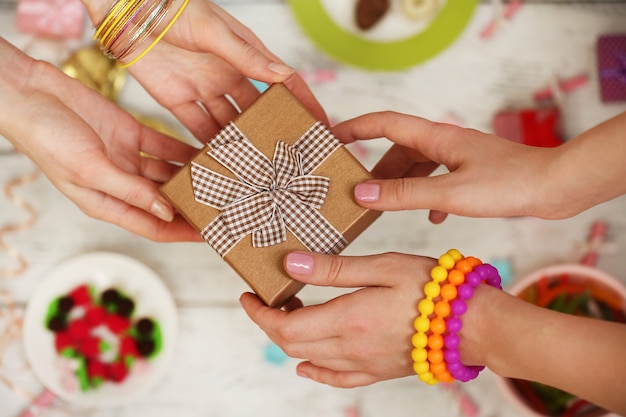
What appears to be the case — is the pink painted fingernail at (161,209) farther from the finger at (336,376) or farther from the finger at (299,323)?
the finger at (336,376)

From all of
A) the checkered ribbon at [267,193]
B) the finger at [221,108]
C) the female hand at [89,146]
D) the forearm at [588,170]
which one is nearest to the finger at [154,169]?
the female hand at [89,146]

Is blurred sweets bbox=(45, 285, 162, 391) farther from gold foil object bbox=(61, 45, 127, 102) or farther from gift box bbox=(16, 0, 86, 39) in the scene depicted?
gift box bbox=(16, 0, 86, 39)

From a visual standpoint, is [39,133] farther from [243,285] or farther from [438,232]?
[438,232]

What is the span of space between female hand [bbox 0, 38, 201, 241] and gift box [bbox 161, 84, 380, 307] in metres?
0.11

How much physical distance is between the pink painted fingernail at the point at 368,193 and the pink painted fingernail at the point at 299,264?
109 millimetres

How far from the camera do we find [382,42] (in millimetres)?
1167

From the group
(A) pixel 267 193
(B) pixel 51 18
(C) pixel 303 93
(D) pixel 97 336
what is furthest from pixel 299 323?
(B) pixel 51 18

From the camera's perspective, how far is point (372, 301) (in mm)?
765

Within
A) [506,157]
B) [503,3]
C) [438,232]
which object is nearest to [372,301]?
[506,157]

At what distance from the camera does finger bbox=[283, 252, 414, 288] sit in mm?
771

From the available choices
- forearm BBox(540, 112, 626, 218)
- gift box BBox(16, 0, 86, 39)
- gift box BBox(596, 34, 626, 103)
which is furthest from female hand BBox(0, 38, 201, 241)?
gift box BBox(596, 34, 626, 103)

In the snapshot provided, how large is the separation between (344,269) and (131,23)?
1.65 ft

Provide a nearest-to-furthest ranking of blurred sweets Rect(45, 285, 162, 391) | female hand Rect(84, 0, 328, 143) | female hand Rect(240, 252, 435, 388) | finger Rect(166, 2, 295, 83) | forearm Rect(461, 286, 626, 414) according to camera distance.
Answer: forearm Rect(461, 286, 626, 414)
female hand Rect(240, 252, 435, 388)
finger Rect(166, 2, 295, 83)
female hand Rect(84, 0, 328, 143)
blurred sweets Rect(45, 285, 162, 391)

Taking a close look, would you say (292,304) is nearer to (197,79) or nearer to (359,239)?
(359,239)
